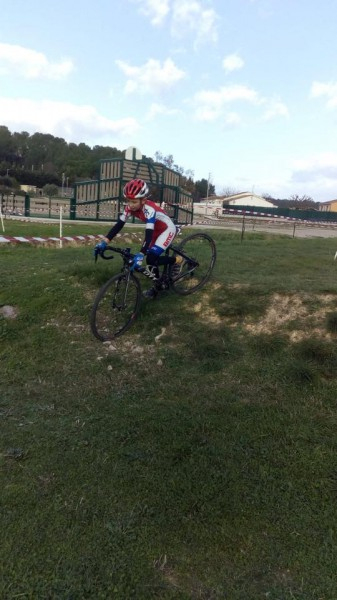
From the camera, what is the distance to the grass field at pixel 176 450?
2400 millimetres

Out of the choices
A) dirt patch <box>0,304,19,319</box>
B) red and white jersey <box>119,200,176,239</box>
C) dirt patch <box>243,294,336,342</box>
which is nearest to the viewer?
dirt patch <box>243,294,336,342</box>

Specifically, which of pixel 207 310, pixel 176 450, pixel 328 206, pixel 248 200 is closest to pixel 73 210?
pixel 207 310

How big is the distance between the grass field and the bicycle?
0.20 metres

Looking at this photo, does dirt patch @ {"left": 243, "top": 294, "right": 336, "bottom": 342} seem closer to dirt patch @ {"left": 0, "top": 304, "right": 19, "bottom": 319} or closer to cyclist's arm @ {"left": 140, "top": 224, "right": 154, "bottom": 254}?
cyclist's arm @ {"left": 140, "top": 224, "right": 154, "bottom": 254}

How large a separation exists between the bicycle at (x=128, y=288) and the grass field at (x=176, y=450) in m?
0.20

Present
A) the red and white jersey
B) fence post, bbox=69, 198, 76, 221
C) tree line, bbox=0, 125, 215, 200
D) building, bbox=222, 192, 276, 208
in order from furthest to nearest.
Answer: building, bbox=222, 192, 276, 208 < tree line, bbox=0, 125, 215, 200 < fence post, bbox=69, 198, 76, 221 < the red and white jersey

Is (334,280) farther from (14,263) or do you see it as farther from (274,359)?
(14,263)

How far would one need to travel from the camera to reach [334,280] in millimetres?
6707

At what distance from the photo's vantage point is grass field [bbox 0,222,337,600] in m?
2.40

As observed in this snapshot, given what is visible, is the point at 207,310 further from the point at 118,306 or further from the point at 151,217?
the point at 151,217

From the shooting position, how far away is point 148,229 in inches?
212

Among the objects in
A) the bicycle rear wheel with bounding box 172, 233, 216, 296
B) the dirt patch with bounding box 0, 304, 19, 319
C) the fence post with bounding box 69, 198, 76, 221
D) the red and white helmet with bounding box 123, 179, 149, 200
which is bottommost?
the dirt patch with bounding box 0, 304, 19, 319

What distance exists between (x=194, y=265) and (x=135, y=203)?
5.27 feet

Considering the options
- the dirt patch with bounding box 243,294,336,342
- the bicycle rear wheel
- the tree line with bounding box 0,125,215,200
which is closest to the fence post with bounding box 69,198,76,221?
the bicycle rear wheel
